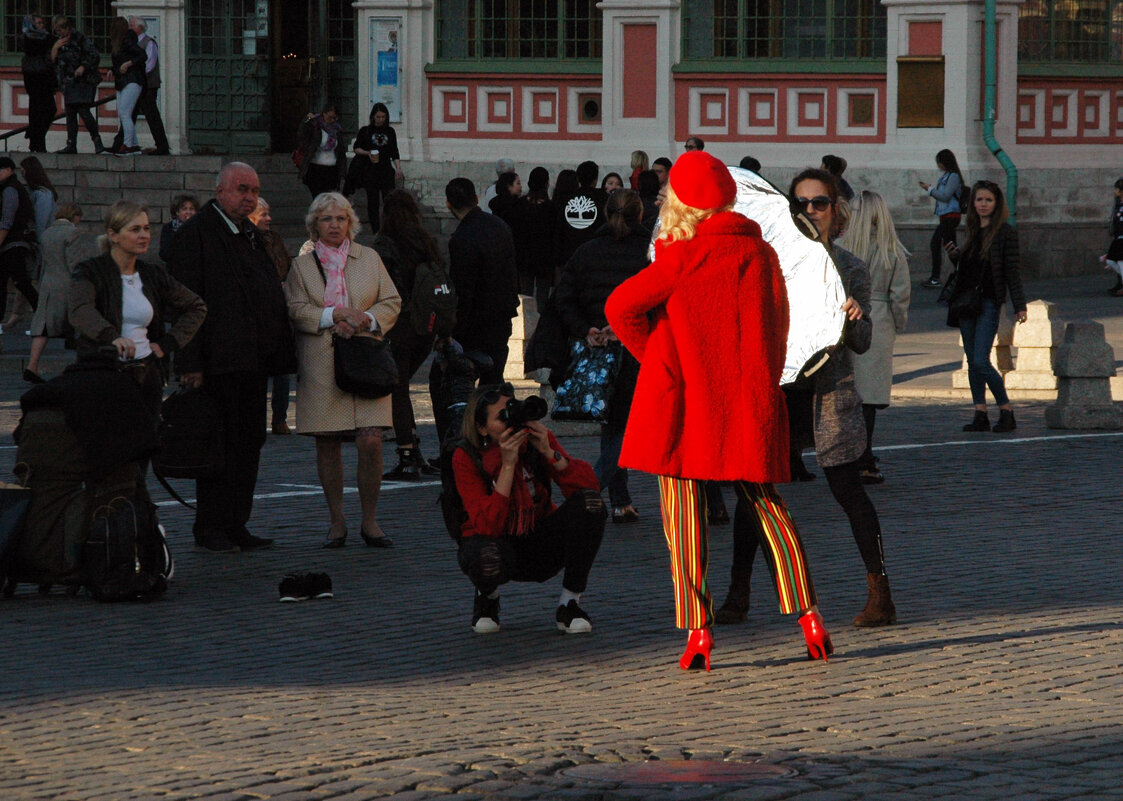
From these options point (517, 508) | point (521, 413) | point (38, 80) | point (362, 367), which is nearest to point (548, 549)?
point (517, 508)

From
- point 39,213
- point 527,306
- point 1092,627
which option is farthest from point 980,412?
point 39,213

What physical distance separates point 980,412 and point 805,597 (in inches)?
312

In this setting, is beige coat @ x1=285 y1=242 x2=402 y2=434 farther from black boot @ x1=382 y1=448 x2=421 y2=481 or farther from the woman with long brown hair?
black boot @ x1=382 y1=448 x2=421 y2=481

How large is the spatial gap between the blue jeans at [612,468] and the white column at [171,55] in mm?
20359

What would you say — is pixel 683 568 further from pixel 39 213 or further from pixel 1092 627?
pixel 39 213

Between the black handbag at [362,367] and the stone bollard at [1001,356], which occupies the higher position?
the black handbag at [362,367]

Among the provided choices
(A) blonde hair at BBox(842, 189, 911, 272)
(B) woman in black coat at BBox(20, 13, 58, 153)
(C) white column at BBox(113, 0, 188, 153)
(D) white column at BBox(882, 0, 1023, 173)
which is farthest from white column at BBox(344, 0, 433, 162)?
(A) blonde hair at BBox(842, 189, 911, 272)

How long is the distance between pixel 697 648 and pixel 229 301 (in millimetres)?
3622

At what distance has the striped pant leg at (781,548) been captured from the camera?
7156 millimetres

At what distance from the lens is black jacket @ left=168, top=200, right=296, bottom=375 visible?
9766 mm

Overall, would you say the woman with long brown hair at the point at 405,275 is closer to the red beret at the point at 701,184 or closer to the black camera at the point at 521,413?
the black camera at the point at 521,413

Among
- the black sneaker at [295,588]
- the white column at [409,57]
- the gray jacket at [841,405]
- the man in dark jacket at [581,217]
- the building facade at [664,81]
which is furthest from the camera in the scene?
the white column at [409,57]

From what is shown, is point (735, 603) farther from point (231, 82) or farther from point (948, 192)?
point (231, 82)

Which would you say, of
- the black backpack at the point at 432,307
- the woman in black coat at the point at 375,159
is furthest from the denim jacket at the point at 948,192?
the black backpack at the point at 432,307
